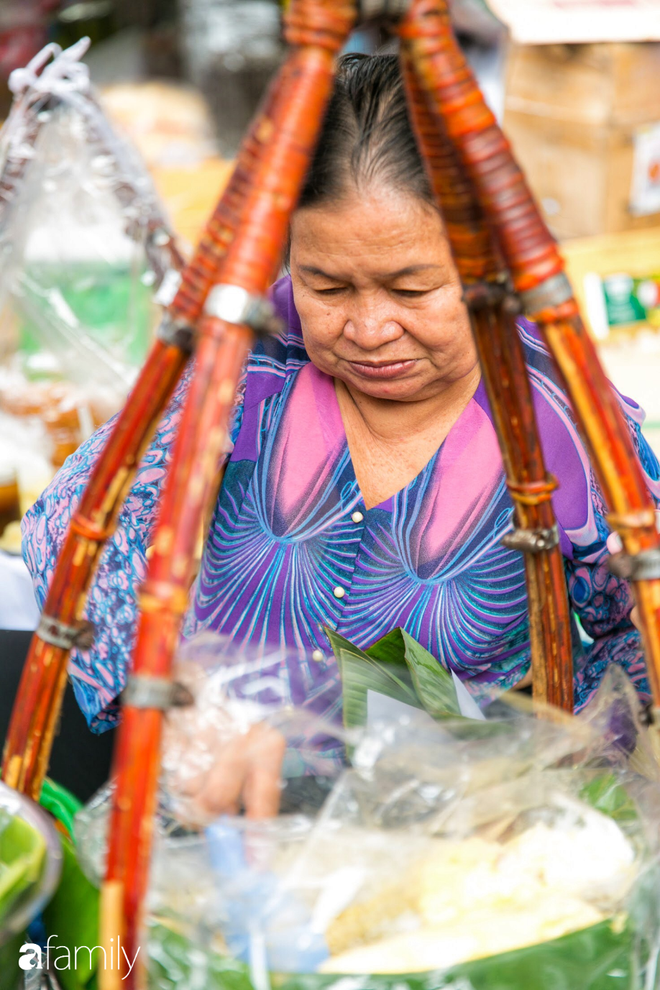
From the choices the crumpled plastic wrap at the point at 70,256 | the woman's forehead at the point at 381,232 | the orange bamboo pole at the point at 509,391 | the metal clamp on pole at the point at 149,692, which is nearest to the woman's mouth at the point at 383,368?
the woman's forehead at the point at 381,232

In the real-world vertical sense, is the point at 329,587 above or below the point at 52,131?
below

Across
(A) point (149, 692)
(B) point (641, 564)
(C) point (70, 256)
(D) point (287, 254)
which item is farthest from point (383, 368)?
(C) point (70, 256)

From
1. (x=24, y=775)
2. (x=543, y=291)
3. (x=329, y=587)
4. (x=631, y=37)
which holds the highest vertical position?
(x=631, y=37)

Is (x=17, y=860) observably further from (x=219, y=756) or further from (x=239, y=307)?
(x=239, y=307)

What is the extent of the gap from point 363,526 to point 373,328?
0.29 metres

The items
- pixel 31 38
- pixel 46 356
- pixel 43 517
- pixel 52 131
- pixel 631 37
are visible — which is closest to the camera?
pixel 43 517

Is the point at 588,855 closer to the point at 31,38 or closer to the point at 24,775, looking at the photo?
the point at 24,775

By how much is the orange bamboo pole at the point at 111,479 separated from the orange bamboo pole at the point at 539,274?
0.09m

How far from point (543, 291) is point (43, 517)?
28.9 inches

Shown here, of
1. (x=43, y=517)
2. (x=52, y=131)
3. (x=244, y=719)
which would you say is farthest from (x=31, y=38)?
(x=244, y=719)

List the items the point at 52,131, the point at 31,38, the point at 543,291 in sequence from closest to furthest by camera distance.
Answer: the point at 543,291 → the point at 52,131 → the point at 31,38

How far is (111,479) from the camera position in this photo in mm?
648

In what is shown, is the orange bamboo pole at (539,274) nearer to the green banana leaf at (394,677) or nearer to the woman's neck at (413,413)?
the green banana leaf at (394,677)

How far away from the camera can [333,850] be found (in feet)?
2.08
